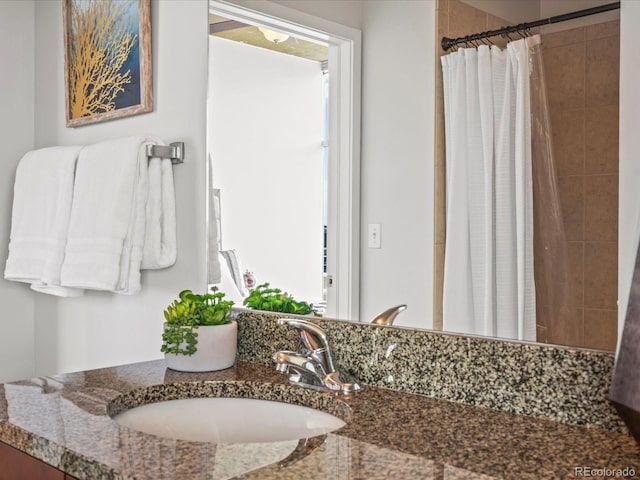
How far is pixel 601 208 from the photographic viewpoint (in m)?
1.06

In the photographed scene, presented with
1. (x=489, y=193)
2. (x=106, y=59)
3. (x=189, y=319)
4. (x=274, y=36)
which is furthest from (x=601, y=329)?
(x=106, y=59)

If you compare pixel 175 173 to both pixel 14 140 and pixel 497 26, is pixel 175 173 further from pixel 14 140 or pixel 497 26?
pixel 497 26

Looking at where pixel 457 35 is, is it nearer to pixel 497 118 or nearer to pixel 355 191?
pixel 497 118

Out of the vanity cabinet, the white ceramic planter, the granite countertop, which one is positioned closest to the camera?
the granite countertop

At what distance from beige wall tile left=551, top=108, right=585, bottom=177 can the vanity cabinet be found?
91cm

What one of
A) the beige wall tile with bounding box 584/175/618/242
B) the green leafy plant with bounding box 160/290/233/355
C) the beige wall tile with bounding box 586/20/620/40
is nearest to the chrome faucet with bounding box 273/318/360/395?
the green leafy plant with bounding box 160/290/233/355

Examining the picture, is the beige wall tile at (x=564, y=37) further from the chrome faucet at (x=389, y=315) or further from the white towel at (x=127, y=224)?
the white towel at (x=127, y=224)

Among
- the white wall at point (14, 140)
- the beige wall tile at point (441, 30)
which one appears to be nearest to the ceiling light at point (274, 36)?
the beige wall tile at point (441, 30)

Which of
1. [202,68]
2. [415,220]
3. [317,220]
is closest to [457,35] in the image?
[415,220]

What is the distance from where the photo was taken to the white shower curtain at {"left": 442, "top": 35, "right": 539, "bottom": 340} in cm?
116

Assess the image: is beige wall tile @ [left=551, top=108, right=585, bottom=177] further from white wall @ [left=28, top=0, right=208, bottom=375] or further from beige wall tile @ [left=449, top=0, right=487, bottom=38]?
white wall @ [left=28, top=0, right=208, bottom=375]

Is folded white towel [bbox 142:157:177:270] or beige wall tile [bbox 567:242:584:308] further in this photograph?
folded white towel [bbox 142:157:177:270]

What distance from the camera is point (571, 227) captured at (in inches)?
42.7

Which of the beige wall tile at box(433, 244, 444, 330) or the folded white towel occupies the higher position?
the folded white towel
